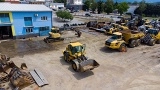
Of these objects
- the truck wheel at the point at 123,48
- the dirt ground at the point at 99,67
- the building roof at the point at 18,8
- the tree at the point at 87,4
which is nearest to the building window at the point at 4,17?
the building roof at the point at 18,8

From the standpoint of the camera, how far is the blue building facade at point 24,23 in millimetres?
29427

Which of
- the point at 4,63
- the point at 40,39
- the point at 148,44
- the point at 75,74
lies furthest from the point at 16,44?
the point at 148,44

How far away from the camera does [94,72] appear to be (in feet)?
61.1

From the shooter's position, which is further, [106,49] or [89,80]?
[106,49]

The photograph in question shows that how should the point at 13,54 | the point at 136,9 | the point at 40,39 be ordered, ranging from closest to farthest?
the point at 13,54 → the point at 40,39 → the point at 136,9

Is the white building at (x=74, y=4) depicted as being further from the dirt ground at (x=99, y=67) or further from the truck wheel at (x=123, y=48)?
the truck wheel at (x=123, y=48)

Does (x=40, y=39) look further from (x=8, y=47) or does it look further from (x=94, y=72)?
(x=94, y=72)

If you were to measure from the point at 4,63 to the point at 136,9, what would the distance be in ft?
275

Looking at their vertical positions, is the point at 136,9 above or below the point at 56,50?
above

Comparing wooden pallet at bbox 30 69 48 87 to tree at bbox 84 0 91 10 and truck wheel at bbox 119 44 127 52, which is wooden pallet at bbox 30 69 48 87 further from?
tree at bbox 84 0 91 10

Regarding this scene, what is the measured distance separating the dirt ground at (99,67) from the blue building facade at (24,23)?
2.48m

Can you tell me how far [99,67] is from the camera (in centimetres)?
1992

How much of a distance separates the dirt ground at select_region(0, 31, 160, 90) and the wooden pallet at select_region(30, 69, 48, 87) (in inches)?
18.4

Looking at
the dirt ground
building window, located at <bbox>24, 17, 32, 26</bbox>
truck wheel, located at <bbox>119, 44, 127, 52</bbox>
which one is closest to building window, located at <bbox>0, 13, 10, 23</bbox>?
building window, located at <bbox>24, 17, 32, 26</bbox>
